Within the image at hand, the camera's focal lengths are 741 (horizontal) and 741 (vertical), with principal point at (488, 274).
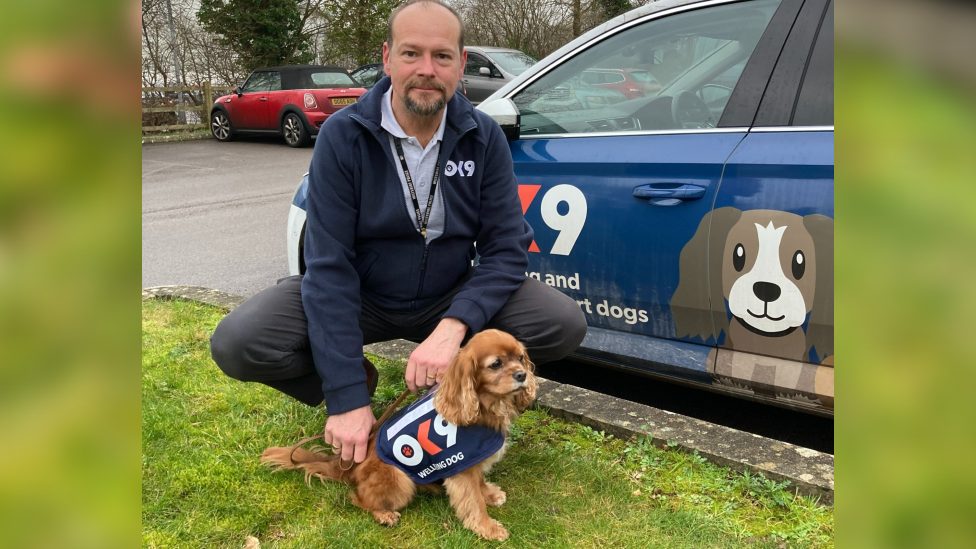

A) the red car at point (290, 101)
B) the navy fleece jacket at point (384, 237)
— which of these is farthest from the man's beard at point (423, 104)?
the red car at point (290, 101)

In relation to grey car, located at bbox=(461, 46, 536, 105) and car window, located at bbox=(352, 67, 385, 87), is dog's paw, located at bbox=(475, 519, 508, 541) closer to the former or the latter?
grey car, located at bbox=(461, 46, 536, 105)

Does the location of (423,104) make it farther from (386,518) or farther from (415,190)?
(386,518)

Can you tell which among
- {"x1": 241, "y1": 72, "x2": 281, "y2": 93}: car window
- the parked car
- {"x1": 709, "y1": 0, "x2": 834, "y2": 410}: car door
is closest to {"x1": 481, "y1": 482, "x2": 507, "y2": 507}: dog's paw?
{"x1": 709, "y1": 0, "x2": 834, "y2": 410}: car door

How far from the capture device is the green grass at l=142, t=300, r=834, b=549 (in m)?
2.48

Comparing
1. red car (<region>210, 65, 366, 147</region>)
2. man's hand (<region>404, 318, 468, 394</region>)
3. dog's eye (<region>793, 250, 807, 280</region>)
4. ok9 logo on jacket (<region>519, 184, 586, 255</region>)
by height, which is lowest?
man's hand (<region>404, 318, 468, 394</region>)

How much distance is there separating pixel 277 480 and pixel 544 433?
112cm

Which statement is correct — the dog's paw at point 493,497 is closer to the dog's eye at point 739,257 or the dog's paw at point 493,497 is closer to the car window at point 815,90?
the dog's eye at point 739,257

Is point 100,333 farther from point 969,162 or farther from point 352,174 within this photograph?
point 352,174

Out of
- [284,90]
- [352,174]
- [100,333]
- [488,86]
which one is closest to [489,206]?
[352,174]

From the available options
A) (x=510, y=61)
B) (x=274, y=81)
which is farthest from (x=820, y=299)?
(x=274, y=81)

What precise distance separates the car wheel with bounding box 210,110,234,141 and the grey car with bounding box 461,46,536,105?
6.35 m

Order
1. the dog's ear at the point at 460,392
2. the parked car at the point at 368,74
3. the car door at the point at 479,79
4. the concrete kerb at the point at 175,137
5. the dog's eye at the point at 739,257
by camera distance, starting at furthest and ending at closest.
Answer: the parked car at the point at 368,74 → the concrete kerb at the point at 175,137 → the car door at the point at 479,79 → the dog's eye at the point at 739,257 → the dog's ear at the point at 460,392

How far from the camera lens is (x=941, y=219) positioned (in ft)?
1.06

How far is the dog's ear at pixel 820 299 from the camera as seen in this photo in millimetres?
2551
